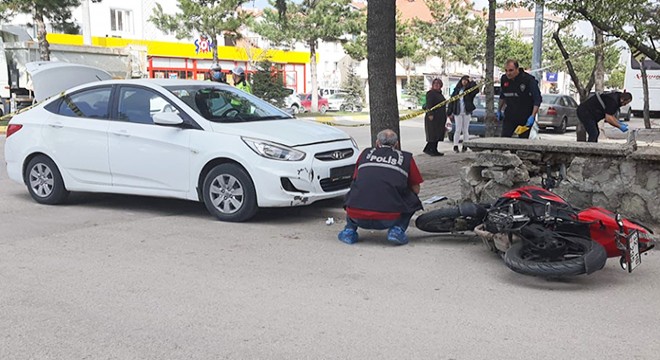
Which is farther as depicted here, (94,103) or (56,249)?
(94,103)

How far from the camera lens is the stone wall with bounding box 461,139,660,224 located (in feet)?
22.4

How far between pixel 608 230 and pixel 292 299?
8.53 ft

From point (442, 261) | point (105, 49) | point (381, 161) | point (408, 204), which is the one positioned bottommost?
point (442, 261)

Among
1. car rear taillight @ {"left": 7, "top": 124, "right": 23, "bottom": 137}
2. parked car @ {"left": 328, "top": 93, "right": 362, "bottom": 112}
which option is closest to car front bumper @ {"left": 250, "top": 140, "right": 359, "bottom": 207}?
car rear taillight @ {"left": 7, "top": 124, "right": 23, "bottom": 137}

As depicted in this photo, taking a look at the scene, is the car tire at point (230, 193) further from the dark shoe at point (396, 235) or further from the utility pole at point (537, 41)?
the utility pole at point (537, 41)

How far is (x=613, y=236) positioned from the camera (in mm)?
5520

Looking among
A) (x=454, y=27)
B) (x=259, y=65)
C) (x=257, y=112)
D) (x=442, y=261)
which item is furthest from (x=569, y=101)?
(x=454, y=27)

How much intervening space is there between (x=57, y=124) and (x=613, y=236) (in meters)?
6.66

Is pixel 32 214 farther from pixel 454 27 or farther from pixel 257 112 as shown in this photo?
pixel 454 27

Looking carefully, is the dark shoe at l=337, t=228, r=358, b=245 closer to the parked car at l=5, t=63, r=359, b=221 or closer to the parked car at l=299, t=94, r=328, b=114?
the parked car at l=5, t=63, r=359, b=221

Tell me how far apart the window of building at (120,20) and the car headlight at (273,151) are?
150 ft

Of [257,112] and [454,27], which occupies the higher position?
[454,27]

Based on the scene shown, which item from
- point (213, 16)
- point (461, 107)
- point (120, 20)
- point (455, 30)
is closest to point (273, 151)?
point (461, 107)

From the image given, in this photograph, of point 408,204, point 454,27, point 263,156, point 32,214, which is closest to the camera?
point 408,204
